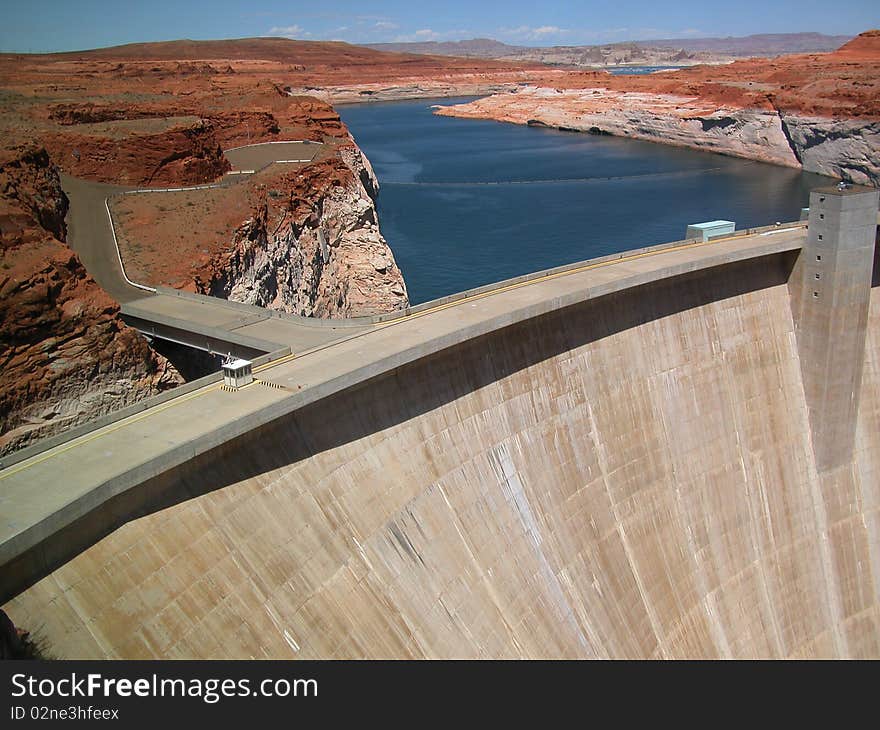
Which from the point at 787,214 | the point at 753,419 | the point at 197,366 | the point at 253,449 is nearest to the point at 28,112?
the point at 197,366

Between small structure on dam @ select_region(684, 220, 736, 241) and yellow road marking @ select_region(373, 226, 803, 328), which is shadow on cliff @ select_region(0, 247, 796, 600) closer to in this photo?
yellow road marking @ select_region(373, 226, 803, 328)

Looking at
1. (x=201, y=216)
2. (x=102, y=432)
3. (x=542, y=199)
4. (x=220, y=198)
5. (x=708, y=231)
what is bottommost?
(x=102, y=432)

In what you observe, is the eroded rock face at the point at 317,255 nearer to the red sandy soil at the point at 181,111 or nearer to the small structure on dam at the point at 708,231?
the red sandy soil at the point at 181,111

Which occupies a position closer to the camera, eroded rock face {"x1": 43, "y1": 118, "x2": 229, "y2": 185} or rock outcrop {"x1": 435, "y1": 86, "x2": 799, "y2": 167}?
eroded rock face {"x1": 43, "y1": 118, "x2": 229, "y2": 185}

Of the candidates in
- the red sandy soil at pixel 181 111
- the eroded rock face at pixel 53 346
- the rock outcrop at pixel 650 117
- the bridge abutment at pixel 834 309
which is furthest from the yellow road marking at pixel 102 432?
the rock outcrop at pixel 650 117

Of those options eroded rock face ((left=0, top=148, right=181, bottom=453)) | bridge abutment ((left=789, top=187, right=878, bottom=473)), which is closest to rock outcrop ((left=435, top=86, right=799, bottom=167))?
→ bridge abutment ((left=789, top=187, right=878, bottom=473))

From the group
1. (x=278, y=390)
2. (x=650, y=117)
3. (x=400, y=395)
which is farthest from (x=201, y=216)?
Answer: (x=650, y=117)

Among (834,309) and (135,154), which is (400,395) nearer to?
(834,309)
